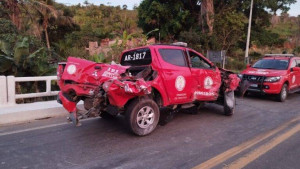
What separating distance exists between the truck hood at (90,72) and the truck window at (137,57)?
2.51ft

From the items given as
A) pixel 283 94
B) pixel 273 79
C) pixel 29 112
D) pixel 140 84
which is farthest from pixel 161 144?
pixel 283 94

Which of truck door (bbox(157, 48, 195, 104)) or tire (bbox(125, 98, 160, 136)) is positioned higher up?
truck door (bbox(157, 48, 195, 104))

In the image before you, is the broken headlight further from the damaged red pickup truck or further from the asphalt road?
the damaged red pickup truck

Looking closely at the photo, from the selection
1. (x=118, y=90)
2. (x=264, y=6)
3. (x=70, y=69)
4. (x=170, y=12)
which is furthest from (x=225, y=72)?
(x=264, y=6)

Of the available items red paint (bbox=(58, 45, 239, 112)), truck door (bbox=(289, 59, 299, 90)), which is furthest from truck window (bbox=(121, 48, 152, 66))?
truck door (bbox=(289, 59, 299, 90))

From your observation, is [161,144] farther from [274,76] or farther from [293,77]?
[293,77]

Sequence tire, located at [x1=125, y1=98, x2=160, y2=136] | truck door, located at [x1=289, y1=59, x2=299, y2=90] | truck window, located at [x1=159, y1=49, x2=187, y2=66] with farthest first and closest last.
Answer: truck door, located at [x1=289, y1=59, x2=299, y2=90] → truck window, located at [x1=159, y1=49, x2=187, y2=66] → tire, located at [x1=125, y1=98, x2=160, y2=136]

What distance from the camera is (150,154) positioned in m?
4.21

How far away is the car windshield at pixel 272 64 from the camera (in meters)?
10.0

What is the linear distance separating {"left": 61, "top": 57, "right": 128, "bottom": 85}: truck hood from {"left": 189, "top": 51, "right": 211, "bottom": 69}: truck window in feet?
6.82

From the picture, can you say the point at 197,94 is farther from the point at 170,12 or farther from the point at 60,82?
the point at 170,12

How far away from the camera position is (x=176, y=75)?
5711 mm

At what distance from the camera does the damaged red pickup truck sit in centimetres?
479

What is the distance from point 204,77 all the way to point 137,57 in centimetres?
181
